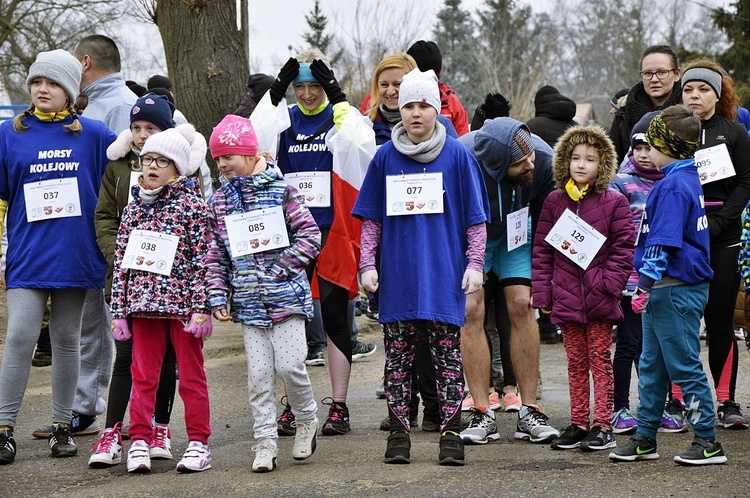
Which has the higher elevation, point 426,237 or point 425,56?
point 425,56

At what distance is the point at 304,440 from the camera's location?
557 cm

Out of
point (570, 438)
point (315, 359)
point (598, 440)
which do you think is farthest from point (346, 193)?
point (315, 359)

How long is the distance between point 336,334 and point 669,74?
9.00ft

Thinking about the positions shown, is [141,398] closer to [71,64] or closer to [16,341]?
[16,341]

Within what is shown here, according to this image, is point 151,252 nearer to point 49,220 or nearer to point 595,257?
point 49,220

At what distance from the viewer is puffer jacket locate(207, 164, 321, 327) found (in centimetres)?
536

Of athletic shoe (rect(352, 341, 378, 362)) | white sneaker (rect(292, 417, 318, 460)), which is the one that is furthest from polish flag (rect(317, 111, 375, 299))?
athletic shoe (rect(352, 341, 378, 362))

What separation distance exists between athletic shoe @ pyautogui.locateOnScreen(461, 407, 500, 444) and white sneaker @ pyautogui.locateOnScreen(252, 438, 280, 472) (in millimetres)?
1149

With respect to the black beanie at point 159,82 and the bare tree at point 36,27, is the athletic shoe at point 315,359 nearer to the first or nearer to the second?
the black beanie at point 159,82

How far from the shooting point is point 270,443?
5.39m

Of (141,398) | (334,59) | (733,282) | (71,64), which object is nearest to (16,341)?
(141,398)

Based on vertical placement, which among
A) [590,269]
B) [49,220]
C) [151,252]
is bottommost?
[590,269]

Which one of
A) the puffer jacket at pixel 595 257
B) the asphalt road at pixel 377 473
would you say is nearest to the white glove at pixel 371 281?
the asphalt road at pixel 377 473

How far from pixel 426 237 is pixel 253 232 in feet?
2.89
